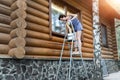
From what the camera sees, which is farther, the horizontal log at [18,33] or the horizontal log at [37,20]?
the horizontal log at [37,20]

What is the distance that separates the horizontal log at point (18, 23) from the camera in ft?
17.1

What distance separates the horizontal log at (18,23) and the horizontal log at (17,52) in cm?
59

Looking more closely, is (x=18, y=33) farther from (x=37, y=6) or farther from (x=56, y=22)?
(x=56, y=22)

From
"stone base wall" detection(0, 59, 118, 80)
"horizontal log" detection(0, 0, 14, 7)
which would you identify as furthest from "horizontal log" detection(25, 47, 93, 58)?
"horizontal log" detection(0, 0, 14, 7)

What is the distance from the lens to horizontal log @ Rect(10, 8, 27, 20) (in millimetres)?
5278

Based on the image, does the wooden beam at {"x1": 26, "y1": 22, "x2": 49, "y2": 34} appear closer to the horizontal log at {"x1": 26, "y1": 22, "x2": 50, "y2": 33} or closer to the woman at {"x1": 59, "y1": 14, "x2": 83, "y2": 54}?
the horizontal log at {"x1": 26, "y1": 22, "x2": 50, "y2": 33}

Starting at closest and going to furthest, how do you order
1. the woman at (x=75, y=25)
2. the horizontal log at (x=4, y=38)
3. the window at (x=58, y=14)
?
the horizontal log at (x=4, y=38), the woman at (x=75, y=25), the window at (x=58, y=14)

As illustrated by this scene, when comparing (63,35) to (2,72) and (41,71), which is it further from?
(2,72)

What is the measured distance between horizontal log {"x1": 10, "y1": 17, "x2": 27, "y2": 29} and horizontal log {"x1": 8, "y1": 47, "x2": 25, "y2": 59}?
23.3 inches

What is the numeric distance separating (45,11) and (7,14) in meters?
1.79

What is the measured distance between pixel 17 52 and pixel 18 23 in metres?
0.76

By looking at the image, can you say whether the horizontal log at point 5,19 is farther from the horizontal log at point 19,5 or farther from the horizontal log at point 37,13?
the horizontal log at point 37,13

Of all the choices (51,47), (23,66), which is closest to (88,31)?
(51,47)

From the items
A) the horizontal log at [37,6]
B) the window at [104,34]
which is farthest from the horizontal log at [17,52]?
the window at [104,34]
